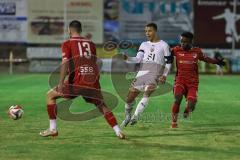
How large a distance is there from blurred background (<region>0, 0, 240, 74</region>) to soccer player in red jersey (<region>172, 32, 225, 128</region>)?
3325 centimetres

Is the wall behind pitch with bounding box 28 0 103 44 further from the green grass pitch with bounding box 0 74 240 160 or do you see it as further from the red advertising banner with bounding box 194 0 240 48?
the green grass pitch with bounding box 0 74 240 160

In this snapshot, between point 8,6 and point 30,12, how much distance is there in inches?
69.3

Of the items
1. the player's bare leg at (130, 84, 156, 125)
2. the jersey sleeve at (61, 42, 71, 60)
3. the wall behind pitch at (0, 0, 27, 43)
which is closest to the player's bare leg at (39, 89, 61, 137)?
the jersey sleeve at (61, 42, 71, 60)

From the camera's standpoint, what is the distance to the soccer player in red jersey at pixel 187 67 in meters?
12.2

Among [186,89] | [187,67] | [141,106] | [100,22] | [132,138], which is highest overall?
[187,67]

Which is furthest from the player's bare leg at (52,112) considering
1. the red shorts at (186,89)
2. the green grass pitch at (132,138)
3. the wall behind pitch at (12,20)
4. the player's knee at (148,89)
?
the wall behind pitch at (12,20)

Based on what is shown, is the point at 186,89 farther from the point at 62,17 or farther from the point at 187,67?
the point at 62,17

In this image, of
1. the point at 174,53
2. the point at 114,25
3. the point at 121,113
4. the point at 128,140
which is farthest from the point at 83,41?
the point at 114,25

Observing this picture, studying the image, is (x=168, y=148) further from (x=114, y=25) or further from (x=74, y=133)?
(x=114, y=25)

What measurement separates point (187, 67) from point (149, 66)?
98 centimetres

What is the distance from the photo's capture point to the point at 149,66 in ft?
42.5

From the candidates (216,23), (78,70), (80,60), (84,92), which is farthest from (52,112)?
(216,23)

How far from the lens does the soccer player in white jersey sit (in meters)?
12.5

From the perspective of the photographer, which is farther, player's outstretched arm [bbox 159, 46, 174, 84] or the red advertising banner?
the red advertising banner
